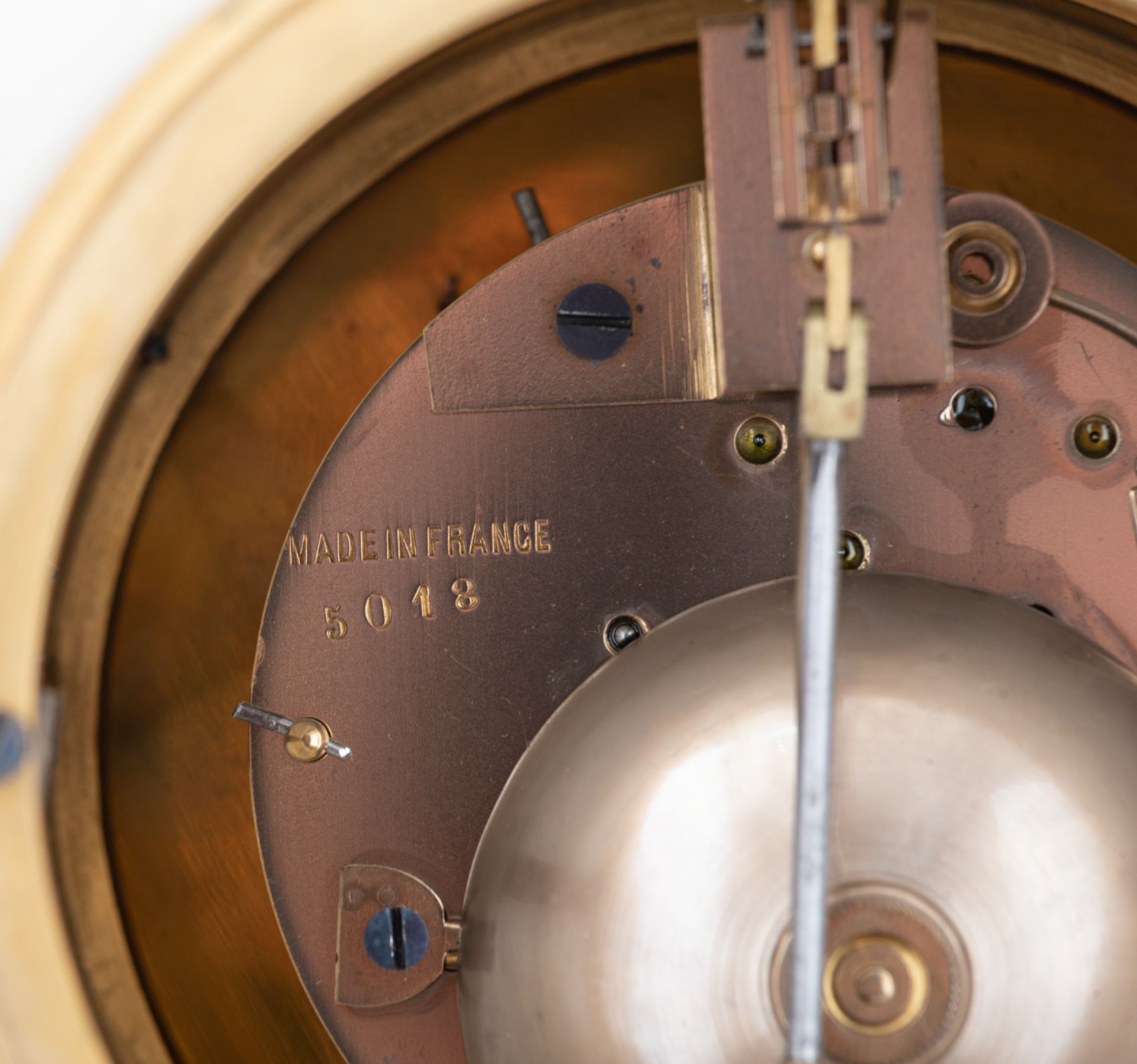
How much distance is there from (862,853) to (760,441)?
0.93ft

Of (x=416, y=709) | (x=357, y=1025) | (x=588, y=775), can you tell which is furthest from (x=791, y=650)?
(x=357, y=1025)

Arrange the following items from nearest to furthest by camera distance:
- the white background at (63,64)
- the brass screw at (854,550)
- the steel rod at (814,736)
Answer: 1. the steel rod at (814,736)
2. the white background at (63,64)
3. the brass screw at (854,550)

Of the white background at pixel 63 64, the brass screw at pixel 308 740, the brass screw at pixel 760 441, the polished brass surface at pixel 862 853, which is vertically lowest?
the polished brass surface at pixel 862 853

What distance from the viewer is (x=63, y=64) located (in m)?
0.56

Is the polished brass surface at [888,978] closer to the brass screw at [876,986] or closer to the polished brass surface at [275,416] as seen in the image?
the brass screw at [876,986]

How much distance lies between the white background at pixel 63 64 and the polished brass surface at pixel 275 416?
150 millimetres

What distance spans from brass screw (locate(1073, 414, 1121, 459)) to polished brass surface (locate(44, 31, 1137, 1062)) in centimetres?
15

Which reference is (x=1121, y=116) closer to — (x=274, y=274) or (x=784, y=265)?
(x=784, y=265)

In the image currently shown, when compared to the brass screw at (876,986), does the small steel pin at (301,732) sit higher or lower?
higher

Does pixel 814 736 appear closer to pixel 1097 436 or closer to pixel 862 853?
pixel 862 853

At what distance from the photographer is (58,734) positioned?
26.3 inches

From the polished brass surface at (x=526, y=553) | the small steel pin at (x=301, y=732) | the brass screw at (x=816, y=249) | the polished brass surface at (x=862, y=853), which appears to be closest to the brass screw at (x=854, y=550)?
the polished brass surface at (x=526, y=553)

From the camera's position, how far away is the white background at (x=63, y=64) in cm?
56

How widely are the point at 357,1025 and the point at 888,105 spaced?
Result: 24.1 inches
